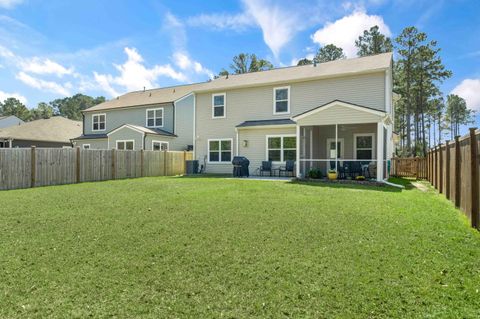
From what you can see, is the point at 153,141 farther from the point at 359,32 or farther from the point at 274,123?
the point at 359,32

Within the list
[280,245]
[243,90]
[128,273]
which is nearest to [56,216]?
[128,273]

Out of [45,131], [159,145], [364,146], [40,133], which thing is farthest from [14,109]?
[364,146]

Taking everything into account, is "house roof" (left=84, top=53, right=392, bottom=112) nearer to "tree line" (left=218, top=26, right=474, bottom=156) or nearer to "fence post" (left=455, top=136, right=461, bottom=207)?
"fence post" (left=455, top=136, right=461, bottom=207)

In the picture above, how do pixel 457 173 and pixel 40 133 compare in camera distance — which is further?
pixel 40 133

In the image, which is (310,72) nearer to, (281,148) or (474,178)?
(281,148)

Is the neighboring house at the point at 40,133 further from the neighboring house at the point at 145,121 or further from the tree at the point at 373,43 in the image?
the tree at the point at 373,43

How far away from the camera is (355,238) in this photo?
4.74 m

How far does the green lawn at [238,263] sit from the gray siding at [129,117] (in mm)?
17588

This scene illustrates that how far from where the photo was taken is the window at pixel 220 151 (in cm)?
1861

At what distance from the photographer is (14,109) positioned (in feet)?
217

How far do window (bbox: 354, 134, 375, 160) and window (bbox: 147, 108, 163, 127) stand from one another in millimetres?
15319

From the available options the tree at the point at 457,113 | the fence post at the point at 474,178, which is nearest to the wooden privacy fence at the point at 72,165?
the fence post at the point at 474,178

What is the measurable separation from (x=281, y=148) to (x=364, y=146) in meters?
4.47

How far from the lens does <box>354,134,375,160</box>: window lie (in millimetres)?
15836
